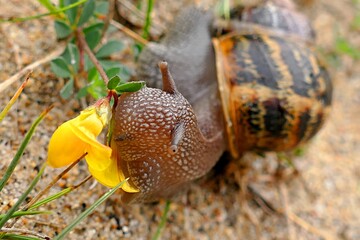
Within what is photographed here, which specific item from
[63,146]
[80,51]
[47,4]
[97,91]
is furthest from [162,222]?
[47,4]

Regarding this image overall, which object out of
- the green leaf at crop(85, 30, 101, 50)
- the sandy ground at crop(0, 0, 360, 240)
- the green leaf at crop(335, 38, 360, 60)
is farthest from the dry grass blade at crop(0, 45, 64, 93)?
the green leaf at crop(335, 38, 360, 60)

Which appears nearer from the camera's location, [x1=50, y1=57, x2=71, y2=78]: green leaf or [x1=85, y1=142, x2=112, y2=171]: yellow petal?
[x1=85, y1=142, x2=112, y2=171]: yellow petal

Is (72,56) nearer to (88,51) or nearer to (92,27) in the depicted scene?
(88,51)

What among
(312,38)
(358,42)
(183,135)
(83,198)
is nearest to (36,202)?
(83,198)

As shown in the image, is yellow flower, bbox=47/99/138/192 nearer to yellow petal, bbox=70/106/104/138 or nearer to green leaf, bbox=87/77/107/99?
yellow petal, bbox=70/106/104/138

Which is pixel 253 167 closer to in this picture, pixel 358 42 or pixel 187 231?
pixel 187 231

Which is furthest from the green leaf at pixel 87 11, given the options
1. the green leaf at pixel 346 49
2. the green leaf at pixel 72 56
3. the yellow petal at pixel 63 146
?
the green leaf at pixel 346 49

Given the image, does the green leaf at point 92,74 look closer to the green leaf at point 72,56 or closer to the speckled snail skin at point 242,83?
the green leaf at point 72,56
